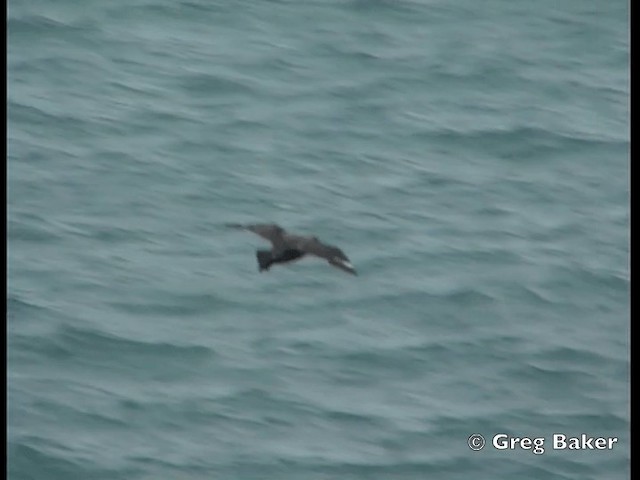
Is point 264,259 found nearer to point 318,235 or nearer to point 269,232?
point 269,232

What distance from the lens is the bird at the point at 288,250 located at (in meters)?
14.1

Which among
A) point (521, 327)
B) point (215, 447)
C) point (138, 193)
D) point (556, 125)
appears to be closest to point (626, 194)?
point (556, 125)

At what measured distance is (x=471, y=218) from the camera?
751 inches

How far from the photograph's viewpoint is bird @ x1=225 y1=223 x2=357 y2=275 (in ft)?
46.3

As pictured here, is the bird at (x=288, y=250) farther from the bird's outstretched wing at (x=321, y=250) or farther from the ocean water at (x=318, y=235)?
the ocean water at (x=318, y=235)

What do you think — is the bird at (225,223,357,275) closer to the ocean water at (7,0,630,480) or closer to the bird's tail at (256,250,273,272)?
the bird's tail at (256,250,273,272)

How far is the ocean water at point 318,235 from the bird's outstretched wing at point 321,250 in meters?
2.10

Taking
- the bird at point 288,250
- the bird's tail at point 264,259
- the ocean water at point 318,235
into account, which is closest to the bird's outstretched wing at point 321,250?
the bird at point 288,250

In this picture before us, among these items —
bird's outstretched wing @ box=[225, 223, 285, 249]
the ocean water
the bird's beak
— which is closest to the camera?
the bird's beak

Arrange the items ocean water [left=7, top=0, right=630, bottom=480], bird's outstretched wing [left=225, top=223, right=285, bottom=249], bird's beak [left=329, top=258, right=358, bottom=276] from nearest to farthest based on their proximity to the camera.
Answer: bird's beak [left=329, top=258, right=358, bottom=276] < bird's outstretched wing [left=225, top=223, right=285, bottom=249] < ocean water [left=7, top=0, right=630, bottom=480]

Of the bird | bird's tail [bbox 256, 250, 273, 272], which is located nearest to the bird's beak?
the bird

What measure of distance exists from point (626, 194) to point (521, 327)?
12.5 ft

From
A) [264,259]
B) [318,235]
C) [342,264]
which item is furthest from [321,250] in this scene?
[318,235]

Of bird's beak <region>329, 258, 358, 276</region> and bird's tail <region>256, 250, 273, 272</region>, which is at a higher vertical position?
bird's beak <region>329, 258, 358, 276</region>
